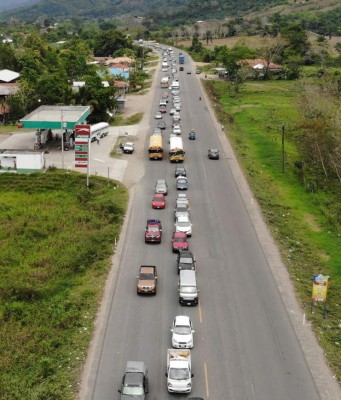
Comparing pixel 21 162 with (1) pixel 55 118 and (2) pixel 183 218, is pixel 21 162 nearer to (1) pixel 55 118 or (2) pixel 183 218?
(1) pixel 55 118

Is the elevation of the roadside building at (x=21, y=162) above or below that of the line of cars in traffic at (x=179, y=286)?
below

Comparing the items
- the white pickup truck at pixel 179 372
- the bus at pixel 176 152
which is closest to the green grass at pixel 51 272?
the white pickup truck at pixel 179 372

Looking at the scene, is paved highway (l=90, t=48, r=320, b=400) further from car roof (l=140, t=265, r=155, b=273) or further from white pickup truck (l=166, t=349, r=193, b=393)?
car roof (l=140, t=265, r=155, b=273)

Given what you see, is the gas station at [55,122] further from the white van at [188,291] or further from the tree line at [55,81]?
the white van at [188,291]

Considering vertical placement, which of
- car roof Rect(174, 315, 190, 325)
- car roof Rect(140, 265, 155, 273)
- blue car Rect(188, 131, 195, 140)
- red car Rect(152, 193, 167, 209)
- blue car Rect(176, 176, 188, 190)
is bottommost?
Answer: blue car Rect(188, 131, 195, 140)

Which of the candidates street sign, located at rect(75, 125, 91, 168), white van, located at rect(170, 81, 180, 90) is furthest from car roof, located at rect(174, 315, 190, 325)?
white van, located at rect(170, 81, 180, 90)

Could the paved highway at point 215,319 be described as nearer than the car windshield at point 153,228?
Yes
